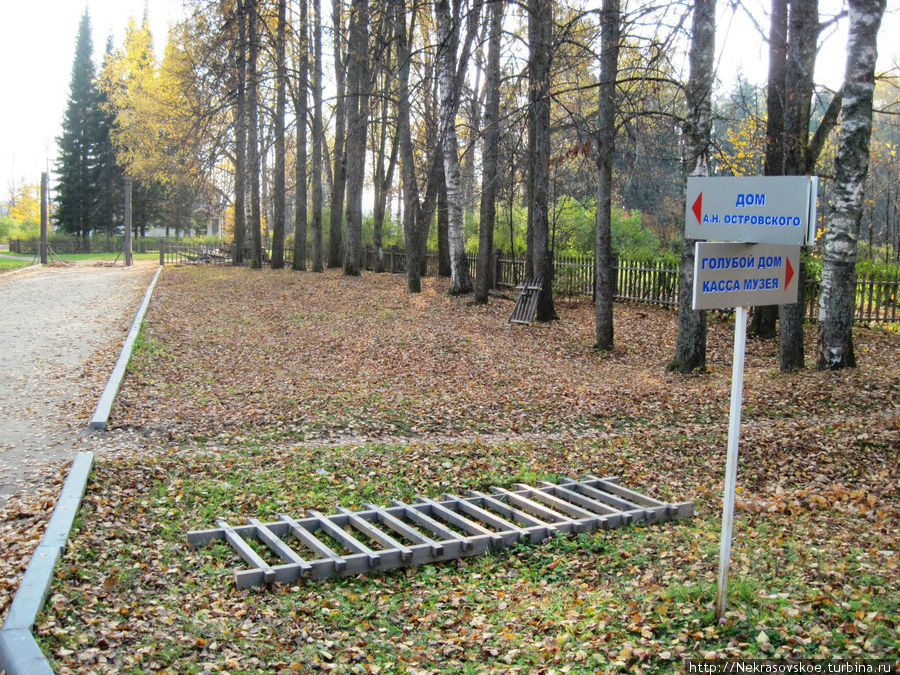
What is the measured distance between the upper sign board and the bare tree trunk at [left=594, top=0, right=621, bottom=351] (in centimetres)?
905

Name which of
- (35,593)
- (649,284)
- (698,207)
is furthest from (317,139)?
(698,207)

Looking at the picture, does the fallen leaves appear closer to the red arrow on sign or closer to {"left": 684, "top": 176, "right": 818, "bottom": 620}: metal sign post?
{"left": 684, "top": 176, "right": 818, "bottom": 620}: metal sign post

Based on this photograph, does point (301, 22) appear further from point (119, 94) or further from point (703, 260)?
point (703, 260)

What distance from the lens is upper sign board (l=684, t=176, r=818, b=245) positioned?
12.7 ft

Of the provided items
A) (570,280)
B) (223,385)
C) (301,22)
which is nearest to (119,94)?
(301,22)

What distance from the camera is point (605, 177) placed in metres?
13.4

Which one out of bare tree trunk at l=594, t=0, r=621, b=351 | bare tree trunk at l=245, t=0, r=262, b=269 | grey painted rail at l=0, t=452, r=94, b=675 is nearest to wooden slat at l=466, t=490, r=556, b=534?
grey painted rail at l=0, t=452, r=94, b=675

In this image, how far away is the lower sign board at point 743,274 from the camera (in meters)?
3.95

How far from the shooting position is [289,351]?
45.2 feet

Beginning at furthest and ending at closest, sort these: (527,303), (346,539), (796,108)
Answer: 1. (527,303)
2. (796,108)
3. (346,539)

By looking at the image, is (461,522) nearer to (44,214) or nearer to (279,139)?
(279,139)

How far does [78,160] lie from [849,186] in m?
57.1

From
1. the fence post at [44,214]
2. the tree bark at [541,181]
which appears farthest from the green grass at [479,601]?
the fence post at [44,214]

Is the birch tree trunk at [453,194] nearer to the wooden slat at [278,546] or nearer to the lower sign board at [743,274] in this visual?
the wooden slat at [278,546]
